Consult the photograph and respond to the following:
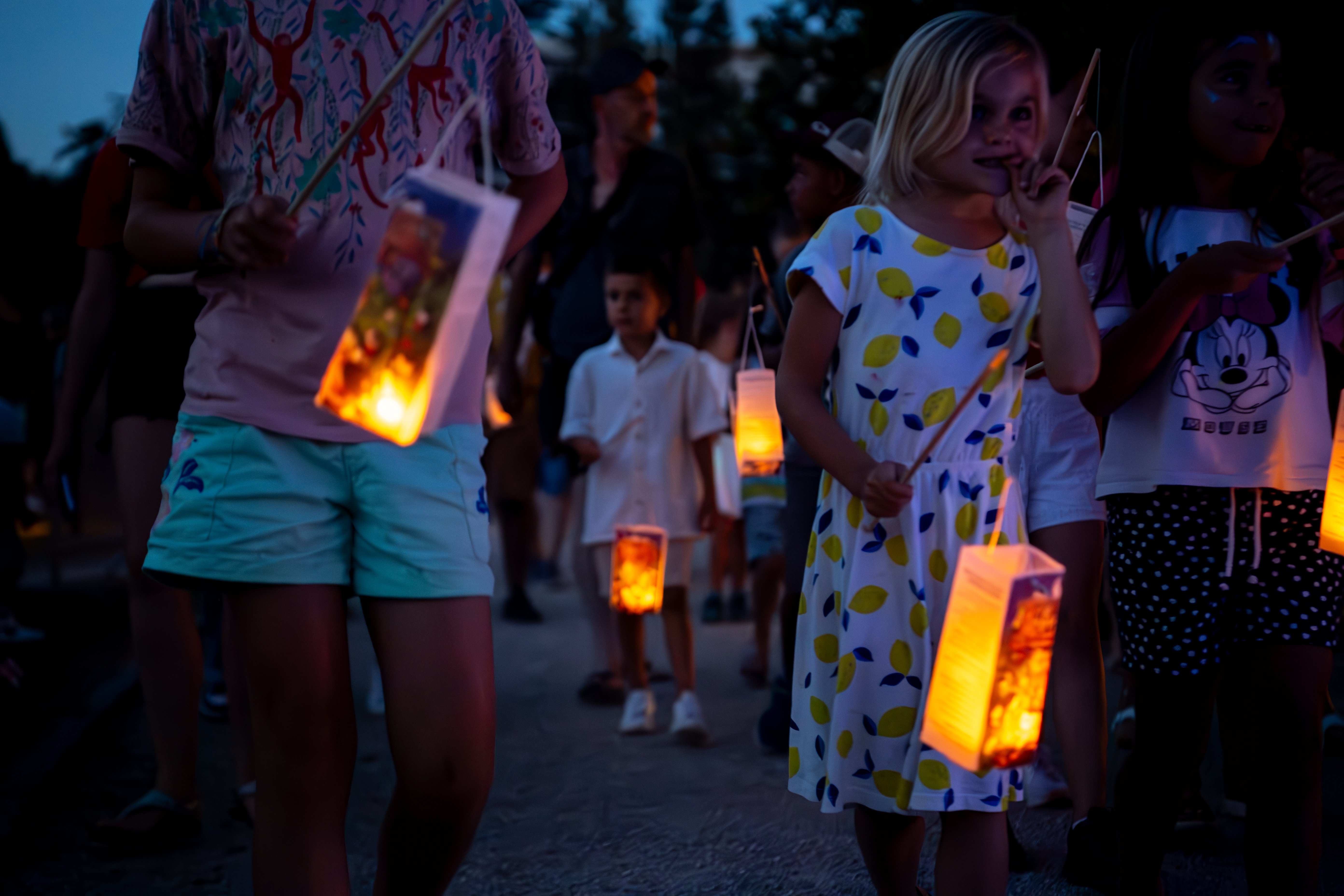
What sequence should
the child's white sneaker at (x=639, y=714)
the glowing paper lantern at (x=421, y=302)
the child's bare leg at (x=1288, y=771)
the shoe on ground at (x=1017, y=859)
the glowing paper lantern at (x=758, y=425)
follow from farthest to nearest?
the child's white sneaker at (x=639, y=714)
the glowing paper lantern at (x=758, y=425)
the shoe on ground at (x=1017, y=859)
the child's bare leg at (x=1288, y=771)
the glowing paper lantern at (x=421, y=302)

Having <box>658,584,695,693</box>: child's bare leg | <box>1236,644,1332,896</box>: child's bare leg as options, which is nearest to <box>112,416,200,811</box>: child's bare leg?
<box>658,584,695,693</box>: child's bare leg

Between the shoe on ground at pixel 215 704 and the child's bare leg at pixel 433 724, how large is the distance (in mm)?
3435

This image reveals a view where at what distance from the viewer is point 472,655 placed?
2102mm

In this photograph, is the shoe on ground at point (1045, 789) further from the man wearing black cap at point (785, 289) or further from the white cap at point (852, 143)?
the white cap at point (852, 143)

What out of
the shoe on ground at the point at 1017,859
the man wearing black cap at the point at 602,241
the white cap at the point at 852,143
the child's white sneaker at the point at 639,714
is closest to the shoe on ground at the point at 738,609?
the man wearing black cap at the point at 602,241

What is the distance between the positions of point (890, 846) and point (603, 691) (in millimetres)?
3362

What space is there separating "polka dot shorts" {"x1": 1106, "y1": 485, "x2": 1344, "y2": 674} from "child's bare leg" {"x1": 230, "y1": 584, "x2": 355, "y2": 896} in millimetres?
1600

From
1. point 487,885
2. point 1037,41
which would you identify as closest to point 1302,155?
point 1037,41

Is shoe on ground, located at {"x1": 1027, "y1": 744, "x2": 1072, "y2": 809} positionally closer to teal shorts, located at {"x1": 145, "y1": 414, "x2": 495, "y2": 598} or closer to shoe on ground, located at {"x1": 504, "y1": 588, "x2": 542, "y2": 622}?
teal shorts, located at {"x1": 145, "y1": 414, "x2": 495, "y2": 598}

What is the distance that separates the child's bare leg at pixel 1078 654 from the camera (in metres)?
3.32

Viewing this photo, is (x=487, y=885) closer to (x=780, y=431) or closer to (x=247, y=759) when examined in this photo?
(x=247, y=759)

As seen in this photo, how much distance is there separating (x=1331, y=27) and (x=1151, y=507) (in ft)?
6.44

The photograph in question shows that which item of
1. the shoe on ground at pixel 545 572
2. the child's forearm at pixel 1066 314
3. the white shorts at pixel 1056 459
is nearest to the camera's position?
the child's forearm at pixel 1066 314

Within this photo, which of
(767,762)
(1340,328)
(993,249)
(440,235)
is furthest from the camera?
(767,762)
